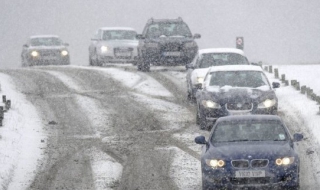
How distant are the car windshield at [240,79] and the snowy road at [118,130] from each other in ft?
3.93

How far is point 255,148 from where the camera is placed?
1611 centimetres

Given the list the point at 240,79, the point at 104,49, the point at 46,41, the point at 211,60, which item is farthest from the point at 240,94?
the point at 46,41

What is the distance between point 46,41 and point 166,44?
12222 mm

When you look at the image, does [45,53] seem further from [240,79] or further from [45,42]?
[240,79]

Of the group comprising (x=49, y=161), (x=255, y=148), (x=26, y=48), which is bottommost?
(x=26, y=48)

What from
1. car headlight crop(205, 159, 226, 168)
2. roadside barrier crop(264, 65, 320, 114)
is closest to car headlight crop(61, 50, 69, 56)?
roadside barrier crop(264, 65, 320, 114)

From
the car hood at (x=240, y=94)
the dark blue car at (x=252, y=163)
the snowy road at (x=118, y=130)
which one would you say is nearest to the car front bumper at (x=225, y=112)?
the car hood at (x=240, y=94)

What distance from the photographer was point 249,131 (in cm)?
1697

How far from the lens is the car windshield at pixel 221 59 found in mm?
28328

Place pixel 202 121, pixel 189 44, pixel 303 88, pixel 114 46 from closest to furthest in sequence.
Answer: pixel 202 121
pixel 303 88
pixel 189 44
pixel 114 46

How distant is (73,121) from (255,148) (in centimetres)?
1036

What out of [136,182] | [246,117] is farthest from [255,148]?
[136,182]

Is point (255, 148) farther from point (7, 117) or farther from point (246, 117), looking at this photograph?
point (7, 117)

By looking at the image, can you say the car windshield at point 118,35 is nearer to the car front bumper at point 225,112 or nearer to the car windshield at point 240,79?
the car windshield at point 240,79
